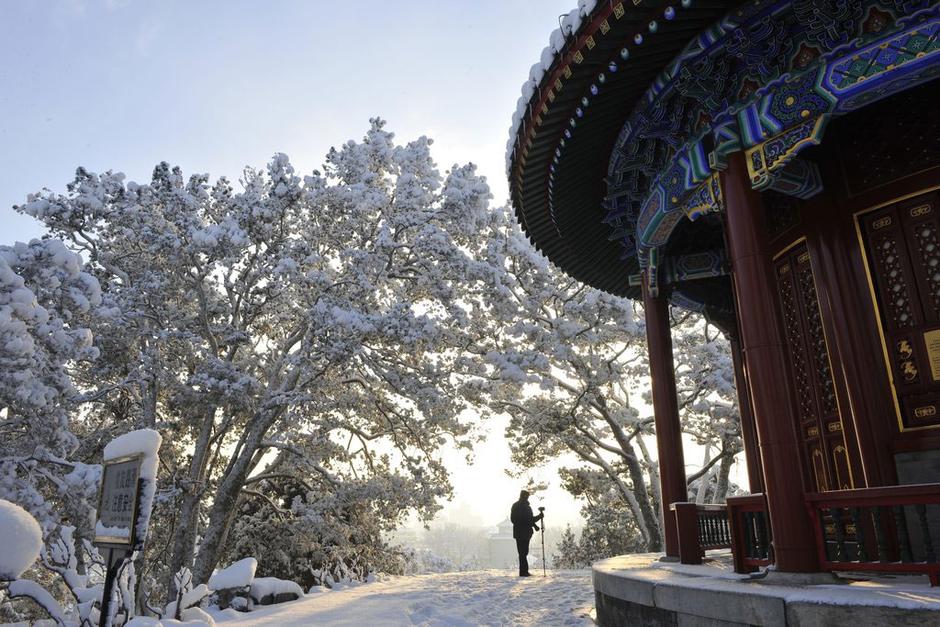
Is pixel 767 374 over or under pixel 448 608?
over

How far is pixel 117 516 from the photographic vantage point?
3922 mm

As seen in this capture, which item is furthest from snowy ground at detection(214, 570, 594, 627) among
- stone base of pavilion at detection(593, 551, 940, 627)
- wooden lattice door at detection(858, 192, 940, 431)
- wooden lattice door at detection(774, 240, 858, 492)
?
wooden lattice door at detection(858, 192, 940, 431)

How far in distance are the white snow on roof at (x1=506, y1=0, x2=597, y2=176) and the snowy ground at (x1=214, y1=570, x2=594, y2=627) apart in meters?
5.17

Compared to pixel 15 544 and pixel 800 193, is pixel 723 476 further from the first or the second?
pixel 15 544

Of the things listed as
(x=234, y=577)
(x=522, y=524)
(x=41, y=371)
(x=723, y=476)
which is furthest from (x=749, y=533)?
(x=723, y=476)

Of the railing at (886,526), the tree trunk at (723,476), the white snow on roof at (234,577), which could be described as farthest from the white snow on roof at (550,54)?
the tree trunk at (723,476)

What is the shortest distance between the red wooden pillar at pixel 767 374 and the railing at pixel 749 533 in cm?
35

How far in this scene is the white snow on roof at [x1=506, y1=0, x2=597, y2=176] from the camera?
4992 mm

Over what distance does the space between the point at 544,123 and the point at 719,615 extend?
14.4ft

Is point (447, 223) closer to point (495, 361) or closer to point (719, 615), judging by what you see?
point (495, 361)

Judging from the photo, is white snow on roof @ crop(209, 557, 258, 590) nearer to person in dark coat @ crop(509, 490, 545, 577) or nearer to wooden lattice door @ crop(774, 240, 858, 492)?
person in dark coat @ crop(509, 490, 545, 577)

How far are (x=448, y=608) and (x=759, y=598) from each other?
5241mm

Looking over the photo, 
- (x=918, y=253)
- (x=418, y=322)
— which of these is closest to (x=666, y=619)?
(x=918, y=253)

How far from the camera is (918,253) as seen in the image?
5.32m
